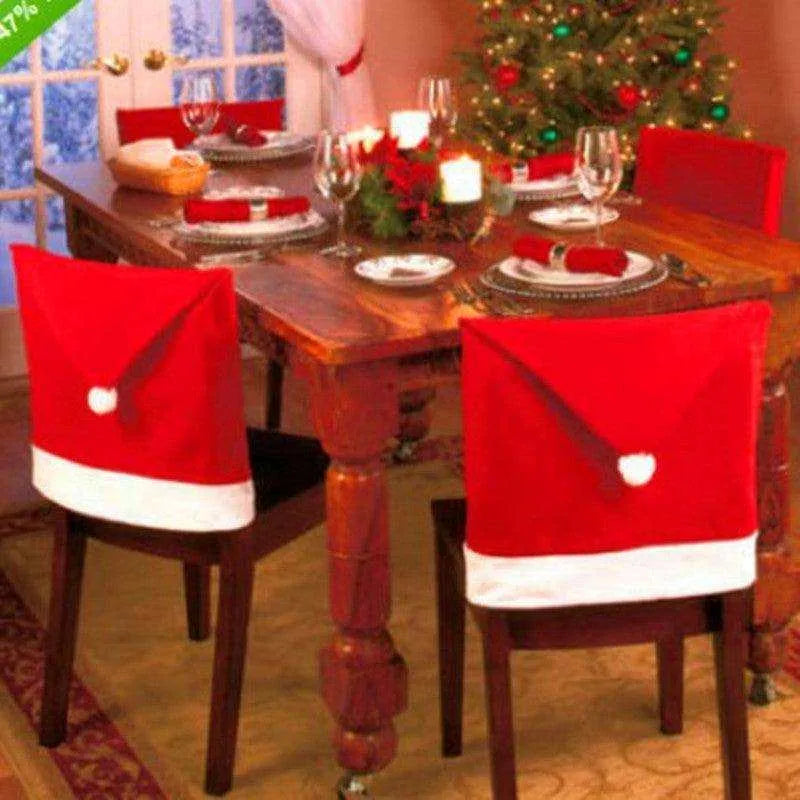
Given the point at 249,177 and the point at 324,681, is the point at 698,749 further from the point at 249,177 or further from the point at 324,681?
the point at 249,177

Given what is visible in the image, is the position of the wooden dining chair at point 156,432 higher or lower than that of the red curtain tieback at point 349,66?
lower

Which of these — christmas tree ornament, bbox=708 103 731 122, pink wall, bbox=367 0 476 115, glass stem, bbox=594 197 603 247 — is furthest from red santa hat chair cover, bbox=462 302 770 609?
pink wall, bbox=367 0 476 115

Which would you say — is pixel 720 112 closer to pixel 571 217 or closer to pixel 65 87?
pixel 65 87

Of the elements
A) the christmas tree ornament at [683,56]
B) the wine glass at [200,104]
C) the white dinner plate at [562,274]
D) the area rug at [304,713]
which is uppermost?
the wine glass at [200,104]

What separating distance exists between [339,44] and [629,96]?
0.87 metres

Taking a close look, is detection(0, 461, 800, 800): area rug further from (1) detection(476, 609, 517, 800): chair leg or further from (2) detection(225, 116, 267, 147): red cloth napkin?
(2) detection(225, 116, 267, 147): red cloth napkin

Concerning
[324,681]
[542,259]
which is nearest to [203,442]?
[324,681]

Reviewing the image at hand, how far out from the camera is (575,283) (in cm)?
282

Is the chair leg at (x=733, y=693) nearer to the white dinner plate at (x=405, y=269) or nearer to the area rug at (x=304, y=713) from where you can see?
the area rug at (x=304, y=713)

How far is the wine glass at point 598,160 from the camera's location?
294cm

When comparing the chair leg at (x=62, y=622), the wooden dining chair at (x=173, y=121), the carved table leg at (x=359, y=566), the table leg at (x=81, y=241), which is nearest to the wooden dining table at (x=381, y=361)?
the carved table leg at (x=359, y=566)

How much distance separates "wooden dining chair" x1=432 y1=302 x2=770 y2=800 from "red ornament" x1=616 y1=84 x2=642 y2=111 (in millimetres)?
2948

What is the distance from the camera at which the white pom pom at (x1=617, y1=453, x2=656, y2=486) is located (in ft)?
7.93

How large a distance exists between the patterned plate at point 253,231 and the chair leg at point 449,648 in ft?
2.29
